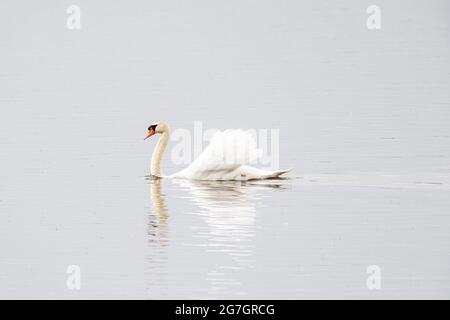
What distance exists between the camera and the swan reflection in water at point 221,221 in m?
13.7

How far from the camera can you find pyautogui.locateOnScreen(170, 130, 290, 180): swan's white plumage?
2023 cm

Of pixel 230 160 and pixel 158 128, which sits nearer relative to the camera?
pixel 230 160

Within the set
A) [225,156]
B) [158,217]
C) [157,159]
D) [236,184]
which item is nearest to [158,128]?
[157,159]

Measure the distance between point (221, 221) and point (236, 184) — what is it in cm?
383

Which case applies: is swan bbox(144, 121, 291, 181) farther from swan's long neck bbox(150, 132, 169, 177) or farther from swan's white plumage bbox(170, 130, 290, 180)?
swan's long neck bbox(150, 132, 169, 177)

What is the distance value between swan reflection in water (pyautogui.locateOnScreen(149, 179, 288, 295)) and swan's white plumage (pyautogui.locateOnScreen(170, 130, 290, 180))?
0.15 meters

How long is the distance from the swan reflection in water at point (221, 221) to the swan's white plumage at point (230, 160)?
15 cm

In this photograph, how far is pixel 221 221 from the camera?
53.7 ft

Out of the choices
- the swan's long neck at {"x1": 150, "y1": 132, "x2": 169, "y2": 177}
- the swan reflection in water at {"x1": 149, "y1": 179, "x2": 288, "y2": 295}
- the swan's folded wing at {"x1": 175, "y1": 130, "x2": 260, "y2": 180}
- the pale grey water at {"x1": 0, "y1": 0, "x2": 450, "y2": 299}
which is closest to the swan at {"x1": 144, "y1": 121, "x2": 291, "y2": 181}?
the swan's folded wing at {"x1": 175, "y1": 130, "x2": 260, "y2": 180}

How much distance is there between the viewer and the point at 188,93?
127ft

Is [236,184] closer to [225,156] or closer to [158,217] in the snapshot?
[225,156]

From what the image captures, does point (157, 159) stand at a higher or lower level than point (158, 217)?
higher

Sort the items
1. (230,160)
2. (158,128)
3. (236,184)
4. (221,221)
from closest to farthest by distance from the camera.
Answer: (221,221) → (236,184) → (230,160) → (158,128)
